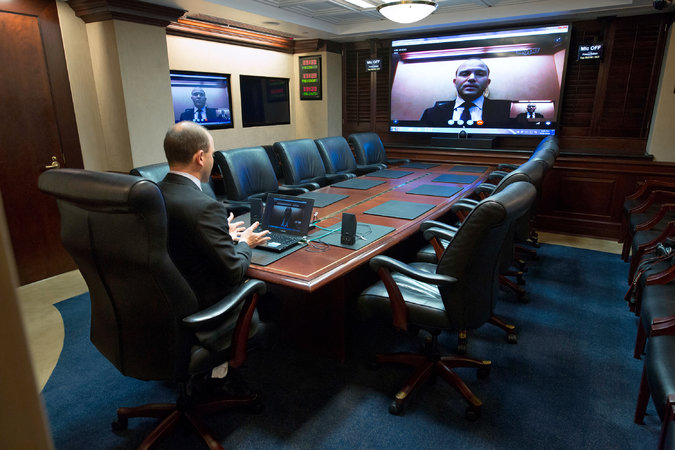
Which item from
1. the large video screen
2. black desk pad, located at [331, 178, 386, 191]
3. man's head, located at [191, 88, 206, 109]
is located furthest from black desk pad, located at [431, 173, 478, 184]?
man's head, located at [191, 88, 206, 109]

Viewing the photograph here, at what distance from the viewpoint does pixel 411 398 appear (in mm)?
2055

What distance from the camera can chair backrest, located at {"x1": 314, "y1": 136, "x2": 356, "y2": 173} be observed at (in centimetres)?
478

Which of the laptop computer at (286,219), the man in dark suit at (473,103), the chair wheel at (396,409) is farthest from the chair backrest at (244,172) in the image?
the man in dark suit at (473,103)

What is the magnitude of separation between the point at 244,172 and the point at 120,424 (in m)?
2.37

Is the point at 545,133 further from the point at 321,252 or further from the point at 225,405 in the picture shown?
the point at 225,405

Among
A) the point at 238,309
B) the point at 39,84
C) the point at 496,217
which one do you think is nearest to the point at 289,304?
the point at 238,309

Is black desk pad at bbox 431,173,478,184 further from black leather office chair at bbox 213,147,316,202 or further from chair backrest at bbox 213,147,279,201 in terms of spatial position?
chair backrest at bbox 213,147,279,201

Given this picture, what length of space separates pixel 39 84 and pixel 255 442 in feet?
10.9

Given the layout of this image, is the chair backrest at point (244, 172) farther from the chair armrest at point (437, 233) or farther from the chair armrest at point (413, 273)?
the chair armrest at point (413, 273)

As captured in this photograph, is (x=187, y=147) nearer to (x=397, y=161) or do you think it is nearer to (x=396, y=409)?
(x=396, y=409)

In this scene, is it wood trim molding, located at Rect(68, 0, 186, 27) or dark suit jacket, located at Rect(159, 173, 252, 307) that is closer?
dark suit jacket, located at Rect(159, 173, 252, 307)

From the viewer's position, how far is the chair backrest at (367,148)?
5.17 meters

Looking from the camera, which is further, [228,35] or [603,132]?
[228,35]

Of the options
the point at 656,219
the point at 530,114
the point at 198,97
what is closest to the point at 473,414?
the point at 656,219
